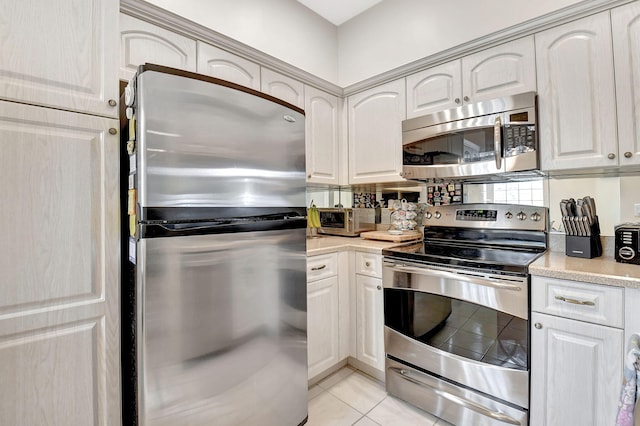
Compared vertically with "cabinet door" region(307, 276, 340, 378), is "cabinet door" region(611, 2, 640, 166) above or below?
above

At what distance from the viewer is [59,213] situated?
3.16 ft

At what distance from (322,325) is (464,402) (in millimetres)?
878

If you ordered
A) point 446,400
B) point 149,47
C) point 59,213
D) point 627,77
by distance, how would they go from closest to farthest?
point 59,213 < point 627,77 < point 149,47 < point 446,400

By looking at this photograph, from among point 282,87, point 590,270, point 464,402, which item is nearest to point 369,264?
point 464,402

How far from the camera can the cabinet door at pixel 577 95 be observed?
1.45 m

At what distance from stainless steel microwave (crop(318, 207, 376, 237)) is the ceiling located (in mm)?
1622

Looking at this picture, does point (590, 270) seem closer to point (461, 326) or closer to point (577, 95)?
point (461, 326)

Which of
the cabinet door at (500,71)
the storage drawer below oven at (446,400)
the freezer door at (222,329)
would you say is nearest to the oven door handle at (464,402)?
the storage drawer below oven at (446,400)

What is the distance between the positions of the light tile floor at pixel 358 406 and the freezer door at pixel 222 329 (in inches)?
13.7

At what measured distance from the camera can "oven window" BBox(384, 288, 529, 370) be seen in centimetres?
142

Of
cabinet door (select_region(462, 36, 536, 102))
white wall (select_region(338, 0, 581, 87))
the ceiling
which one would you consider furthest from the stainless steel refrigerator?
the ceiling

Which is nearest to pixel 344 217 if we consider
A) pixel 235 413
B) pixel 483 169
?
pixel 483 169

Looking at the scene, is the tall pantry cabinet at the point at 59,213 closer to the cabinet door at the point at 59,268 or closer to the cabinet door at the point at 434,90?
the cabinet door at the point at 59,268

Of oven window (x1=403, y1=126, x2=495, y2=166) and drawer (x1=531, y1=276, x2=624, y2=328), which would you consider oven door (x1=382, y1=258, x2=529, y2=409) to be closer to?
drawer (x1=531, y1=276, x2=624, y2=328)
